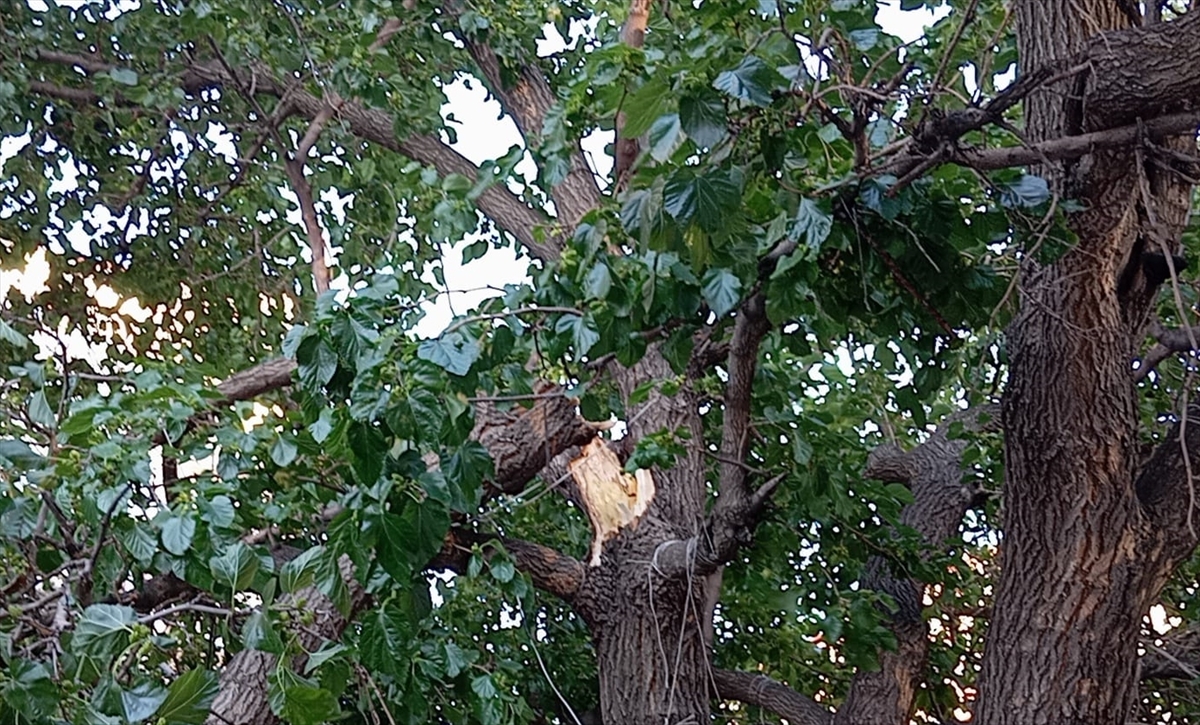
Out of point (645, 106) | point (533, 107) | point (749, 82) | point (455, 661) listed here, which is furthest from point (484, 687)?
point (533, 107)

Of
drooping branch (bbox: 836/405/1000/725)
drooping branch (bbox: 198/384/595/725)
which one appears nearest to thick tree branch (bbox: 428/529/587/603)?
drooping branch (bbox: 198/384/595/725)

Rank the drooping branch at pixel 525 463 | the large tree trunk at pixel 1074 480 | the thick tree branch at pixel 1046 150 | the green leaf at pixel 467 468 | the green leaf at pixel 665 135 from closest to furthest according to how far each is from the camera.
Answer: the green leaf at pixel 665 135 < the thick tree branch at pixel 1046 150 < the green leaf at pixel 467 468 < the large tree trunk at pixel 1074 480 < the drooping branch at pixel 525 463

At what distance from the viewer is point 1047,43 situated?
2283mm

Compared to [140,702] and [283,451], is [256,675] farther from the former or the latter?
[140,702]

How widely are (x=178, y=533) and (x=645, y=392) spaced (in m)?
0.93

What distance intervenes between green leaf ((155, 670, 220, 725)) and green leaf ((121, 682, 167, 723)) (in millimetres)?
13

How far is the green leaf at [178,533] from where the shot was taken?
5.79 feet

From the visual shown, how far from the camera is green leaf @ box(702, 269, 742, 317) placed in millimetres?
2049

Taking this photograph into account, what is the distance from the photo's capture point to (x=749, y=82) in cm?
151

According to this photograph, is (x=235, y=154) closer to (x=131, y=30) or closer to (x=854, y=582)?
(x=131, y=30)

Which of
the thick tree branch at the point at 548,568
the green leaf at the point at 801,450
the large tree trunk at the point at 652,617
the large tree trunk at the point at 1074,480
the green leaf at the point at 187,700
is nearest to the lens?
the green leaf at the point at 187,700

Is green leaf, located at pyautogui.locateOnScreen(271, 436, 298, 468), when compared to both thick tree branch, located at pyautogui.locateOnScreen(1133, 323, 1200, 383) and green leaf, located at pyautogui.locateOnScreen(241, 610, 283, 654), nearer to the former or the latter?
green leaf, located at pyautogui.locateOnScreen(241, 610, 283, 654)

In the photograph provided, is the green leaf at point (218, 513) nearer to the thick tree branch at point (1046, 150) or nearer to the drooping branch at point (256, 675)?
the drooping branch at point (256, 675)

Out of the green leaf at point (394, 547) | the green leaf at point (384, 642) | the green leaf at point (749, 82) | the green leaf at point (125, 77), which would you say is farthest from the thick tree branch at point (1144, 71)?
the green leaf at point (125, 77)
